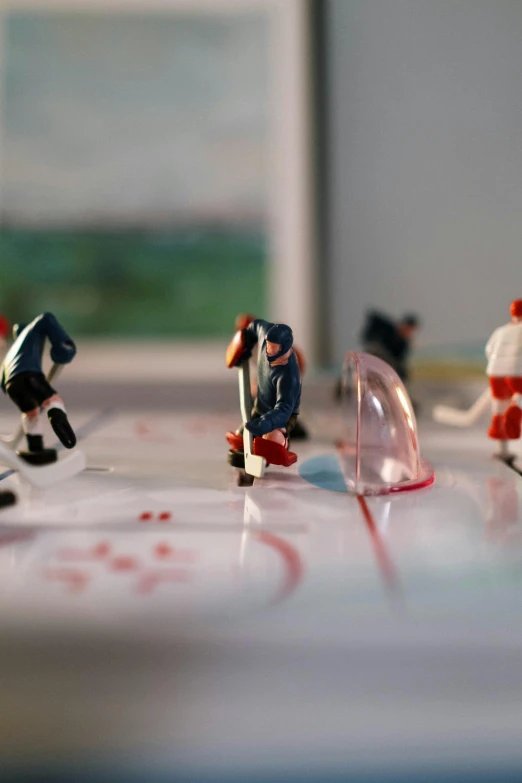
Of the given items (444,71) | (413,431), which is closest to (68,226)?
(444,71)

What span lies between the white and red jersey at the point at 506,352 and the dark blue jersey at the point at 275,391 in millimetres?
296

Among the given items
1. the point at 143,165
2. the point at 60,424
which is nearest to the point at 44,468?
the point at 60,424

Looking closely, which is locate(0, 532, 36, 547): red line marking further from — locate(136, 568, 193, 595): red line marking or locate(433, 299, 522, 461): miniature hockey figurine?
locate(433, 299, 522, 461): miniature hockey figurine

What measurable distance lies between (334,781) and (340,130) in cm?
147

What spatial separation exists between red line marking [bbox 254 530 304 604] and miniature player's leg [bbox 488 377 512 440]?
1.41 ft

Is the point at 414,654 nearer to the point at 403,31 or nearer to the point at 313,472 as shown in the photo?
the point at 313,472

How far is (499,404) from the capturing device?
0.89 meters

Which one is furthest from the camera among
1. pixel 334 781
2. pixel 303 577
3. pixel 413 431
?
pixel 413 431

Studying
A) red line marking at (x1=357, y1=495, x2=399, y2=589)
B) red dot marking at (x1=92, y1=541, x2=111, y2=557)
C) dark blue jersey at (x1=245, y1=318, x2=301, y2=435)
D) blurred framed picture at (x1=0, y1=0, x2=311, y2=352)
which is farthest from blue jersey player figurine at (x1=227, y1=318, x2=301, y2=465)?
blurred framed picture at (x1=0, y1=0, x2=311, y2=352)

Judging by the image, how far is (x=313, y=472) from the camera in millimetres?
863

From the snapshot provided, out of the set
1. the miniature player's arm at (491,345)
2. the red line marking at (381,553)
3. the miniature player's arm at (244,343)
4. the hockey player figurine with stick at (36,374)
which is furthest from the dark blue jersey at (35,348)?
the miniature player's arm at (491,345)

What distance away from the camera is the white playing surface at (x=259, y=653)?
1.42ft

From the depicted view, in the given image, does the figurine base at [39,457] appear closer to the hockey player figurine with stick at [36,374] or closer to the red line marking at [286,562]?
the hockey player figurine with stick at [36,374]

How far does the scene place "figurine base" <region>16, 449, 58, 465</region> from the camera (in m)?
0.84
